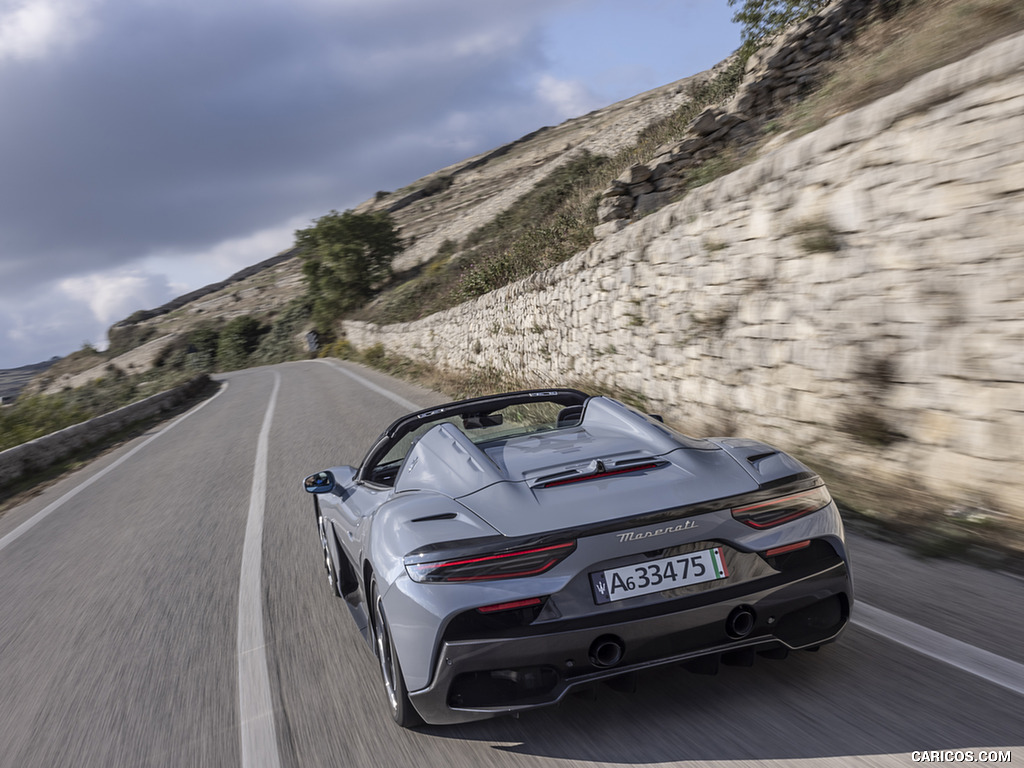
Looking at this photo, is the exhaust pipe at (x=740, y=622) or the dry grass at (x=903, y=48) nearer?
the exhaust pipe at (x=740, y=622)

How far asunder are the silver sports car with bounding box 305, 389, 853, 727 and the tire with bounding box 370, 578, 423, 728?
1 cm

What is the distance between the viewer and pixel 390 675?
10.3 ft

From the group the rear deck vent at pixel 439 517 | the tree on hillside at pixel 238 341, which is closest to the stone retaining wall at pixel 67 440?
the rear deck vent at pixel 439 517

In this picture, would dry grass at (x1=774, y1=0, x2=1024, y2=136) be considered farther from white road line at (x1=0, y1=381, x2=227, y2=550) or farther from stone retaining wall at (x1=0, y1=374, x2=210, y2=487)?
stone retaining wall at (x1=0, y1=374, x2=210, y2=487)

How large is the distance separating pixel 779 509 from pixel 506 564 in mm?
991

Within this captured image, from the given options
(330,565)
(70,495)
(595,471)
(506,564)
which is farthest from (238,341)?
(506,564)

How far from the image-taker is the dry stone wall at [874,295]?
177 inches

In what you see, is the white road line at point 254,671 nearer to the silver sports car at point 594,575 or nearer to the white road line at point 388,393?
the silver sports car at point 594,575

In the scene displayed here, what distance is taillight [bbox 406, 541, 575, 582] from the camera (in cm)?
258

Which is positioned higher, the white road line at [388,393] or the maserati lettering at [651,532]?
the maserati lettering at [651,532]

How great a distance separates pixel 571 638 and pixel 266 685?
1857 millimetres

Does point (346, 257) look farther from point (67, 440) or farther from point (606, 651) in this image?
point (606, 651)

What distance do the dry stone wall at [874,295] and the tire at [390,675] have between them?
134 inches

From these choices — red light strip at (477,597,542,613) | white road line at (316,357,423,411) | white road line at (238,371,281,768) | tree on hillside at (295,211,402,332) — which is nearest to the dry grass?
red light strip at (477,597,542,613)
